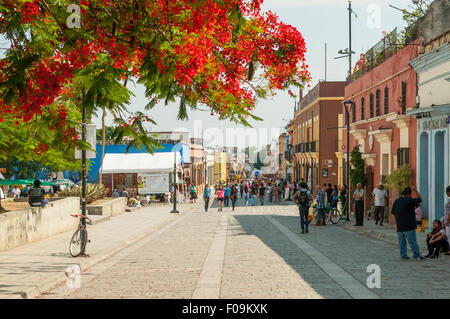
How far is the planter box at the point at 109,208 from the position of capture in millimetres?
29688

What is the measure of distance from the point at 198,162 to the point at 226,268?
68053mm

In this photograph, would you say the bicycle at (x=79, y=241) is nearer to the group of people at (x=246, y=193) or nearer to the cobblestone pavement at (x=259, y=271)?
the cobblestone pavement at (x=259, y=271)

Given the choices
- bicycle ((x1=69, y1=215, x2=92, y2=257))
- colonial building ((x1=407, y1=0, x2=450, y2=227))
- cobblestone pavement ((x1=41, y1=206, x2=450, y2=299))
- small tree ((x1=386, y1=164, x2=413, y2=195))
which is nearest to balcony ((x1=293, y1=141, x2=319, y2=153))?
small tree ((x1=386, y1=164, x2=413, y2=195))

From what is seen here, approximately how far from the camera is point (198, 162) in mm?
80312

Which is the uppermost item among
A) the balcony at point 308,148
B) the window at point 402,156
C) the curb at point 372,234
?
the balcony at point 308,148

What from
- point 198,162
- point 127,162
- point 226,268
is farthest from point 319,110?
point 226,268

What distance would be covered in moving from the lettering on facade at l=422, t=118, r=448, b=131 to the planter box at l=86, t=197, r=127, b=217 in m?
15.4

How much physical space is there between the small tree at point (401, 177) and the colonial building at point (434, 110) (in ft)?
2.67

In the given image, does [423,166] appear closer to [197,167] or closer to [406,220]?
[406,220]

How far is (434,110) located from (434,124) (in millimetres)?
1304

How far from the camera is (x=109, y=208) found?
104 ft

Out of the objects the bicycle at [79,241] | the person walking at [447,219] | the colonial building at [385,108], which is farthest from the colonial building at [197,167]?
the person walking at [447,219]

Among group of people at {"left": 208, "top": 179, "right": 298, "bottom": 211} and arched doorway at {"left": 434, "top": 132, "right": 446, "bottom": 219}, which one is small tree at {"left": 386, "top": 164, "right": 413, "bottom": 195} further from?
group of people at {"left": 208, "top": 179, "right": 298, "bottom": 211}

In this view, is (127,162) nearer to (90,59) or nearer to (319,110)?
(319,110)
